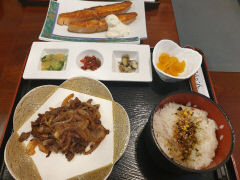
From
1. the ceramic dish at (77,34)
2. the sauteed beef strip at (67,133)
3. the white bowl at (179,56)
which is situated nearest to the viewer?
the sauteed beef strip at (67,133)

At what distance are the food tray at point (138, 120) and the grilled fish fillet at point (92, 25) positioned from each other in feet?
2.64

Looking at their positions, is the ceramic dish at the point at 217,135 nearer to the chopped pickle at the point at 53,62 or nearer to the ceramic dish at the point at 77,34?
the ceramic dish at the point at 77,34

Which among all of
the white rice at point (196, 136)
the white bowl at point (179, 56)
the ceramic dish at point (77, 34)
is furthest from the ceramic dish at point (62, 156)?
the ceramic dish at point (77, 34)

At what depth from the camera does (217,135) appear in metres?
1.18

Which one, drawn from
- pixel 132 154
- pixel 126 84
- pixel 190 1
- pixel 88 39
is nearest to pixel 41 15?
pixel 88 39

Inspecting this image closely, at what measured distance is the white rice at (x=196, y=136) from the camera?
3.62ft

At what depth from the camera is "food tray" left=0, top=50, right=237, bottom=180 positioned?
1283 mm

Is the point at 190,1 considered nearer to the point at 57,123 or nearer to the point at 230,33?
the point at 230,33

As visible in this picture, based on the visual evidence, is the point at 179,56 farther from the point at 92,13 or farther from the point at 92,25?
the point at 92,13

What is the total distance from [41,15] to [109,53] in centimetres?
118

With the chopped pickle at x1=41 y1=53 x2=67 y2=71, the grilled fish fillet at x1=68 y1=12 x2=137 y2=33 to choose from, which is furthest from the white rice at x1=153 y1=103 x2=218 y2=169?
the grilled fish fillet at x1=68 y1=12 x2=137 y2=33

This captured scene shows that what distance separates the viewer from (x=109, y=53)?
72.1 inches

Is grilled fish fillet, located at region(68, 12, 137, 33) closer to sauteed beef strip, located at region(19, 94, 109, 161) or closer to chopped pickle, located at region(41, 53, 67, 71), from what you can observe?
chopped pickle, located at region(41, 53, 67, 71)

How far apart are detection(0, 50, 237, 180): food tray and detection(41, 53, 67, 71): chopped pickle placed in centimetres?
16
